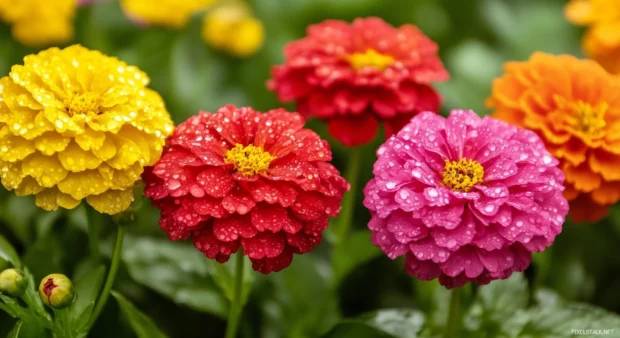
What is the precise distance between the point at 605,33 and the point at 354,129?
0.43m

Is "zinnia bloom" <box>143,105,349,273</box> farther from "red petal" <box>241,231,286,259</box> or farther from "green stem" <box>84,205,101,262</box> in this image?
"green stem" <box>84,205,101,262</box>

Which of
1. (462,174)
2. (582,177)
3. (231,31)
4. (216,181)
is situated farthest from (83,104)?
(231,31)

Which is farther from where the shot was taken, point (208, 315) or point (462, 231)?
point (208, 315)

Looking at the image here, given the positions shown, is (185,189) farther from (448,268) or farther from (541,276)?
(541,276)

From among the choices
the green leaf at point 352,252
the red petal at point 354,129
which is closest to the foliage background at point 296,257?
the green leaf at point 352,252

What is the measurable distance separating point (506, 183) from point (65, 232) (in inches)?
22.4

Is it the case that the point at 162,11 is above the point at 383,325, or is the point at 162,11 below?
above

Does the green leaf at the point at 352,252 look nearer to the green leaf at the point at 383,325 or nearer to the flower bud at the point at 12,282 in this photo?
the green leaf at the point at 383,325

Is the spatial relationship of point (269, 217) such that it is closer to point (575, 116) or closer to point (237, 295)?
point (237, 295)

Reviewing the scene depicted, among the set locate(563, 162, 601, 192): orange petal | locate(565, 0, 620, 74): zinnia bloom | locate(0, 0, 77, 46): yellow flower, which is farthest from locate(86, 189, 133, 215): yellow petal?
locate(565, 0, 620, 74): zinnia bloom

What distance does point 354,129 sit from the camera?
32.4 inches

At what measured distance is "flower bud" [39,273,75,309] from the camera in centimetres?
63

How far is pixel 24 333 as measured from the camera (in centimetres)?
68

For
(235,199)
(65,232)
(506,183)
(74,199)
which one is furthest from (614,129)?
(65,232)
